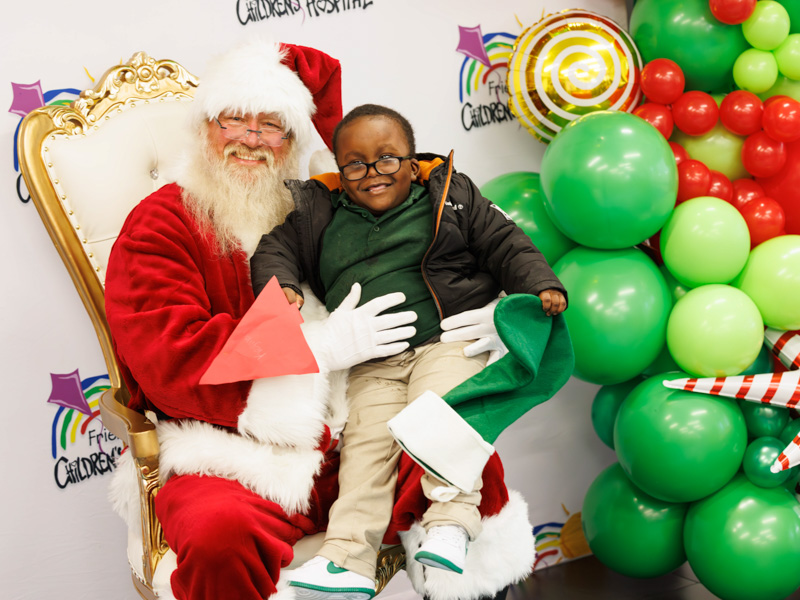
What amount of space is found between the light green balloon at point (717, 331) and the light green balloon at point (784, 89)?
595 millimetres

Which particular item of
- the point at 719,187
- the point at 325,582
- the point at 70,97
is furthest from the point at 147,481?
the point at 719,187

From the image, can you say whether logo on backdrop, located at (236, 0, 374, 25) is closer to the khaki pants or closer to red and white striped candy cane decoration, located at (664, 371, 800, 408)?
the khaki pants

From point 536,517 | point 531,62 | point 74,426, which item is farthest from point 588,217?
point 74,426

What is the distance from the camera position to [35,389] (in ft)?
6.90

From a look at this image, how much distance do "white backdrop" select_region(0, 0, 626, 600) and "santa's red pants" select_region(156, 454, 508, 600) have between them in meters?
0.75

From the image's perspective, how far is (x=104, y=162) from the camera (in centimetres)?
191

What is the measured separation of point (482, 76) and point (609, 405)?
116cm

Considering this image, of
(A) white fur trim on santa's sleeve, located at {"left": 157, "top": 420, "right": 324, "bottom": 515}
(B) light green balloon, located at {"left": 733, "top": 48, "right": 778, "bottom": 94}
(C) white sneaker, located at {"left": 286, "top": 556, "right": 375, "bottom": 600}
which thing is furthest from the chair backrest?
(B) light green balloon, located at {"left": 733, "top": 48, "right": 778, "bottom": 94}

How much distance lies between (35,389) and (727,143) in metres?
2.12

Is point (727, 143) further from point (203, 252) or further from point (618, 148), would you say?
point (203, 252)

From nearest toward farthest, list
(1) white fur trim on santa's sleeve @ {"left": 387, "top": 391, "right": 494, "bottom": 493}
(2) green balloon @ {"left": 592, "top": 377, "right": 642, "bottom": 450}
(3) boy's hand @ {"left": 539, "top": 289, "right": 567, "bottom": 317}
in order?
(1) white fur trim on santa's sleeve @ {"left": 387, "top": 391, "right": 494, "bottom": 493} → (3) boy's hand @ {"left": 539, "top": 289, "right": 567, "bottom": 317} → (2) green balloon @ {"left": 592, "top": 377, "right": 642, "bottom": 450}

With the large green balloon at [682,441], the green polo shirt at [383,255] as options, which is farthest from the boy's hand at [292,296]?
the large green balloon at [682,441]

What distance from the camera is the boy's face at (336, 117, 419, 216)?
5.74 feet

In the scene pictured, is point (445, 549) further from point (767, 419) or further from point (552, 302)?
point (767, 419)
